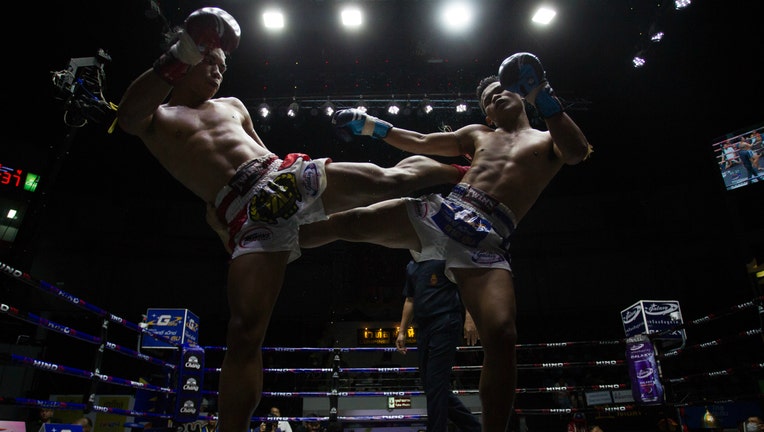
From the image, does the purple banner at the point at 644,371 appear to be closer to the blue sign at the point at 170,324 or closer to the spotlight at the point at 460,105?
the spotlight at the point at 460,105

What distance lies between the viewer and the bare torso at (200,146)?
5.75ft

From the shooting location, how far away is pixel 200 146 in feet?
5.78

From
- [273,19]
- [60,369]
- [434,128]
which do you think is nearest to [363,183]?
[60,369]

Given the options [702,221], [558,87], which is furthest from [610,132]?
[702,221]

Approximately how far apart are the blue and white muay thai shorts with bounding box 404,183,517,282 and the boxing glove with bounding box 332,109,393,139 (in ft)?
1.26

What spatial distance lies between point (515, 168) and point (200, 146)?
50.9 inches

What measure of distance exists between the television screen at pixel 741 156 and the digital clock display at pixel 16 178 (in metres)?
15.5

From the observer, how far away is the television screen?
10.4 m

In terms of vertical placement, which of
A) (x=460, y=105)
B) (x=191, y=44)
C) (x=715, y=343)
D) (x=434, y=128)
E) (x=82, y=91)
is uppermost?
(x=434, y=128)

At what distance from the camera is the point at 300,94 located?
860cm

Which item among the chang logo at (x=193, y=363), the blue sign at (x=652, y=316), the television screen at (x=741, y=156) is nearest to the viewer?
the chang logo at (x=193, y=363)

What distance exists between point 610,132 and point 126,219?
12.3 m

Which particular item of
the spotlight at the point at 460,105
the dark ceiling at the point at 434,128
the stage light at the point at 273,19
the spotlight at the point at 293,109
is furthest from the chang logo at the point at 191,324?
the spotlight at the point at 460,105

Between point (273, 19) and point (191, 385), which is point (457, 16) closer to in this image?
point (273, 19)
